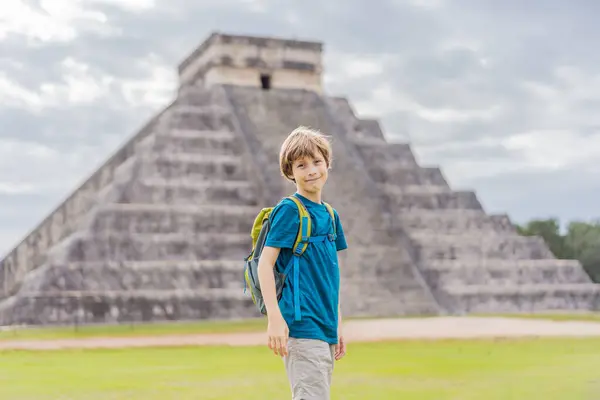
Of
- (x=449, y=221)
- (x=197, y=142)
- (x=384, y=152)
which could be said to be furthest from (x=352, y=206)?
(x=197, y=142)

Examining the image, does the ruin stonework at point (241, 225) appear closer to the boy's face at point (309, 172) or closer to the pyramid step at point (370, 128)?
the pyramid step at point (370, 128)

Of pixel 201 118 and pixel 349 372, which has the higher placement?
pixel 201 118

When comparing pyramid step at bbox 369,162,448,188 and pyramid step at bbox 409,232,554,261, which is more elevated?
pyramid step at bbox 369,162,448,188

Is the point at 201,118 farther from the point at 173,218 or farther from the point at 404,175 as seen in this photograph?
the point at 404,175

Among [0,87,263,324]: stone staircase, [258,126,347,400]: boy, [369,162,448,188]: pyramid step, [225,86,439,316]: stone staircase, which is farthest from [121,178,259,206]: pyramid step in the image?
[258,126,347,400]: boy

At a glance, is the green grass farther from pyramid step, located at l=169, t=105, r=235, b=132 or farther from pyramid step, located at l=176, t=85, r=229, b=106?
pyramid step, located at l=176, t=85, r=229, b=106

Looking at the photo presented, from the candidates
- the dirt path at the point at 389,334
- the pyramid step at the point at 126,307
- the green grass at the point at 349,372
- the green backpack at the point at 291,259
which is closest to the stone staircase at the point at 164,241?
the pyramid step at the point at 126,307

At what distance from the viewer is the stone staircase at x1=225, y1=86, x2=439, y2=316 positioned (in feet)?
83.6

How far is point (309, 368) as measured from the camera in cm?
455

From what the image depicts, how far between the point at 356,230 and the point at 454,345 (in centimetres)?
1198

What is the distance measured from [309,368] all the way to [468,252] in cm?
2378

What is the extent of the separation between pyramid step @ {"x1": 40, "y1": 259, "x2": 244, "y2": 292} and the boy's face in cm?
1886

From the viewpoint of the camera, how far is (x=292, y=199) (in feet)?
15.7

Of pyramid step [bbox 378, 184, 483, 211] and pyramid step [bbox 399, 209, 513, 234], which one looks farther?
pyramid step [bbox 378, 184, 483, 211]
